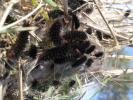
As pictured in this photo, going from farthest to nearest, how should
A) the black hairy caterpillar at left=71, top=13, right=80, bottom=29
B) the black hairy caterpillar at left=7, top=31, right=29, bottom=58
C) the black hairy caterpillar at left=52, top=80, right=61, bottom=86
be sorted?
1. the black hairy caterpillar at left=52, top=80, right=61, bottom=86
2. the black hairy caterpillar at left=71, top=13, right=80, bottom=29
3. the black hairy caterpillar at left=7, top=31, right=29, bottom=58

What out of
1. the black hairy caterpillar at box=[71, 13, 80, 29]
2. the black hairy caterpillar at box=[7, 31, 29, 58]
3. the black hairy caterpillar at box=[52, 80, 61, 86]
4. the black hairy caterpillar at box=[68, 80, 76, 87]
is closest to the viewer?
the black hairy caterpillar at box=[7, 31, 29, 58]

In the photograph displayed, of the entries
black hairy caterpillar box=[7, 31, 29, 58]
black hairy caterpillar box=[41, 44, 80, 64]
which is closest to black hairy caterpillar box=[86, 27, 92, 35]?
black hairy caterpillar box=[41, 44, 80, 64]

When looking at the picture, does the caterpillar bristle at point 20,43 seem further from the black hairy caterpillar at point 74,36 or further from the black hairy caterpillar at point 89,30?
the black hairy caterpillar at point 89,30

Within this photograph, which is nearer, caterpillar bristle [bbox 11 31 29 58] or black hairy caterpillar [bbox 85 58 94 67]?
caterpillar bristle [bbox 11 31 29 58]

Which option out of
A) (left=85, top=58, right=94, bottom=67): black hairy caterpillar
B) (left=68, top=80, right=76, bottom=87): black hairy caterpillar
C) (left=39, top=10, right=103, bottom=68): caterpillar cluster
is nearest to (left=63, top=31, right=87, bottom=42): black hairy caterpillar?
(left=39, top=10, right=103, bottom=68): caterpillar cluster

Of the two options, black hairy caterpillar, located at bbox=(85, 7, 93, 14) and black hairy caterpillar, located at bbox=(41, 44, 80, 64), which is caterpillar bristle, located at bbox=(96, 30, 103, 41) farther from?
black hairy caterpillar, located at bbox=(41, 44, 80, 64)

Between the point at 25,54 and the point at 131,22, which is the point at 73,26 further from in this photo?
the point at 131,22

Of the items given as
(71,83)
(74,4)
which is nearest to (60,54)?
(74,4)

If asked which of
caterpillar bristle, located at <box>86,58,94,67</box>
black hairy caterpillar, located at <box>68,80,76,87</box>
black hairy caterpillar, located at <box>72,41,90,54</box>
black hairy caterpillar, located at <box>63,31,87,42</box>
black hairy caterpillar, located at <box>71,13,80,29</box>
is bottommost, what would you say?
black hairy caterpillar, located at <box>68,80,76,87</box>

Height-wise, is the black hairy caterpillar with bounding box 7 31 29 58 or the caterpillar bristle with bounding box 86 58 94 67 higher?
the black hairy caterpillar with bounding box 7 31 29 58
